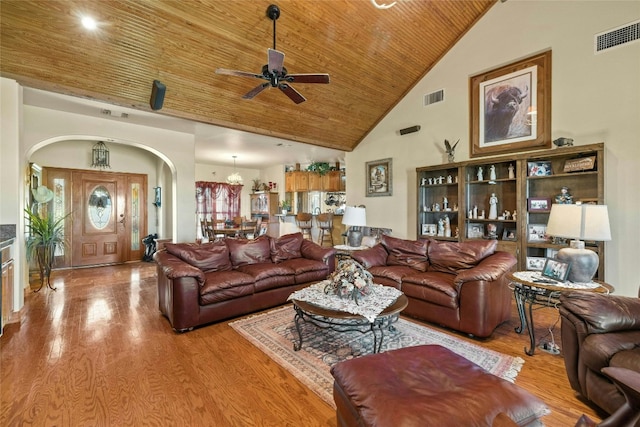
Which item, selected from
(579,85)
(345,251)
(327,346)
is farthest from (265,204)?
(579,85)

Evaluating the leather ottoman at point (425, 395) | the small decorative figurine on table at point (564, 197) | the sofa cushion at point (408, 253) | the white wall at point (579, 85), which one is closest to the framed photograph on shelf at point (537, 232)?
the small decorative figurine on table at point (564, 197)

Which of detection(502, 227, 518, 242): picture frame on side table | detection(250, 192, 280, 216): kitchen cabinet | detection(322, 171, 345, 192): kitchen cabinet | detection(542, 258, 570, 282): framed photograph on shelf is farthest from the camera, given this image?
detection(250, 192, 280, 216): kitchen cabinet

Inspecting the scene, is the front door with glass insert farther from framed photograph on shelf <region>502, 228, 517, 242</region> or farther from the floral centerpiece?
framed photograph on shelf <region>502, 228, 517, 242</region>

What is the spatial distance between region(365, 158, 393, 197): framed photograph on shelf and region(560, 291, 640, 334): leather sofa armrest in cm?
462

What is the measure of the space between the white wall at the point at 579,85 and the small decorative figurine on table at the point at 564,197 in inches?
14.4

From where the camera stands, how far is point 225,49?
404 centimetres

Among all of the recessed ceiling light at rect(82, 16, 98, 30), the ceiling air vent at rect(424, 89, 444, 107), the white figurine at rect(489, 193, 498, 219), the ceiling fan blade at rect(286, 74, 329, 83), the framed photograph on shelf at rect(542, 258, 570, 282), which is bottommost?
the framed photograph on shelf at rect(542, 258, 570, 282)

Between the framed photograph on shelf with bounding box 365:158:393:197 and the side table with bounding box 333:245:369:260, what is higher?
the framed photograph on shelf with bounding box 365:158:393:197

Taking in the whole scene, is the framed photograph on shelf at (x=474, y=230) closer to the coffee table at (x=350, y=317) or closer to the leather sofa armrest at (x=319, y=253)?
the leather sofa armrest at (x=319, y=253)

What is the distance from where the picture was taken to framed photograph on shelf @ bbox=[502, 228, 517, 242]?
177 inches

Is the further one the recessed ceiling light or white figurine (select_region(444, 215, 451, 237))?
white figurine (select_region(444, 215, 451, 237))

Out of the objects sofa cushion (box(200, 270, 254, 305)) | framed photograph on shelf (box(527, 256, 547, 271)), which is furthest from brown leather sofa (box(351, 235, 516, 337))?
sofa cushion (box(200, 270, 254, 305))

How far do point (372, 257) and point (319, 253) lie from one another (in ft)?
2.72

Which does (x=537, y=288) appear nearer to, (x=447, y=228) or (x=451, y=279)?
(x=451, y=279)
